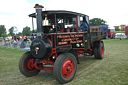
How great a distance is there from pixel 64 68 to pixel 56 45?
2.38 feet

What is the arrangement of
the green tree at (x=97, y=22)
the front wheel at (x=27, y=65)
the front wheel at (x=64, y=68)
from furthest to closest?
the green tree at (x=97, y=22), the front wheel at (x=27, y=65), the front wheel at (x=64, y=68)

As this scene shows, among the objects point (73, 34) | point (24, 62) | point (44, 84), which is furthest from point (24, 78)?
point (73, 34)

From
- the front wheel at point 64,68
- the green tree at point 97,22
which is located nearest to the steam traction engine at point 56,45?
the front wheel at point 64,68

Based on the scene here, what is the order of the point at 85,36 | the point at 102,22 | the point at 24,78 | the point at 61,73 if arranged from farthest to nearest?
the point at 102,22 → the point at 85,36 → the point at 24,78 → the point at 61,73

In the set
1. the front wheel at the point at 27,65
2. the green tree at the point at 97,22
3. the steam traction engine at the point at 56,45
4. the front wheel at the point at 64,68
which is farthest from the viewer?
the green tree at the point at 97,22

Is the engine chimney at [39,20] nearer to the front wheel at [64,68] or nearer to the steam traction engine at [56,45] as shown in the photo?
the steam traction engine at [56,45]

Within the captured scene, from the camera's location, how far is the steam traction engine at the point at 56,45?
3.84m

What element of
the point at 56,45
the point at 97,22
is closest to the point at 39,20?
the point at 56,45

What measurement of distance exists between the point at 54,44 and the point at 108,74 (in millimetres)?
2039

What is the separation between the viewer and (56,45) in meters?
4.05

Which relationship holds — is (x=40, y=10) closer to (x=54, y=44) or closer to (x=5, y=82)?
(x=54, y=44)

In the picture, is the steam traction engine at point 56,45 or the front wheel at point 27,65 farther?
the front wheel at point 27,65

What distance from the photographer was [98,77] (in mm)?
4172

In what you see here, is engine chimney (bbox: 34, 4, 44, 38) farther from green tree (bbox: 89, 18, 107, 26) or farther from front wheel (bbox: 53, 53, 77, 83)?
green tree (bbox: 89, 18, 107, 26)
